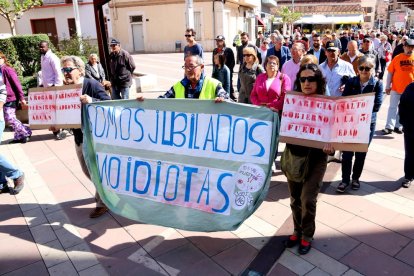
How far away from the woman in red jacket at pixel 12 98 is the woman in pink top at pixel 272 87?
4264 millimetres

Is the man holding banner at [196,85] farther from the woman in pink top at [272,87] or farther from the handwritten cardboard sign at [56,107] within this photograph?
the woman in pink top at [272,87]

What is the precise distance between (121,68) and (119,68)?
0.04 metres

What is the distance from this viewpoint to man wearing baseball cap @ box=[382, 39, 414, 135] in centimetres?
674

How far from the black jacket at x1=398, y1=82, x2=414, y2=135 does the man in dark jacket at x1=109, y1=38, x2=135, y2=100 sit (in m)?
5.36

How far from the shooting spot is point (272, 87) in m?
4.79

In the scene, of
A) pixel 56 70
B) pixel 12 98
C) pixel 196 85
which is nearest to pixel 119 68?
pixel 56 70

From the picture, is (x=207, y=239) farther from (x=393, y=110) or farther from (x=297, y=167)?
(x=393, y=110)

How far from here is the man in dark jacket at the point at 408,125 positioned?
14.7 feet

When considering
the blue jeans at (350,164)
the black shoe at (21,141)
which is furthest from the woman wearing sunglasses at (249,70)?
the black shoe at (21,141)

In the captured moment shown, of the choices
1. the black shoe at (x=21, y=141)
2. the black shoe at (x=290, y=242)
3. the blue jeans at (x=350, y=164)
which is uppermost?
the blue jeans at (x=350, y=164)

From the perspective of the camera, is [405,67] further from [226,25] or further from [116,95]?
[226,25]

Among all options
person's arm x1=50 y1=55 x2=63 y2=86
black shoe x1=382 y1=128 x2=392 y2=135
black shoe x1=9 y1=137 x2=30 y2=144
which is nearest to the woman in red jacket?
black shoe x1=9 y1=137 x2=30 y2=144

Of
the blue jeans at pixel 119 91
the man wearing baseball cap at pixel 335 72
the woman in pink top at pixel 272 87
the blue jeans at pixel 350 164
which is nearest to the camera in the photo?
the blue jeans at pixel 350 164

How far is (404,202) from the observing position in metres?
4.37
